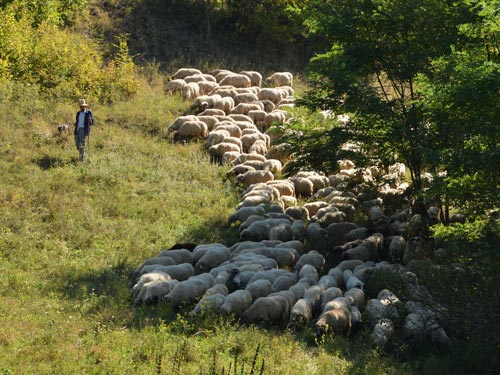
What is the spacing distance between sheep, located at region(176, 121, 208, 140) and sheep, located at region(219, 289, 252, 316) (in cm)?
1315

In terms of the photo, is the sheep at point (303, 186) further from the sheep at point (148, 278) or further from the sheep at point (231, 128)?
the sheep at point (148, 278)

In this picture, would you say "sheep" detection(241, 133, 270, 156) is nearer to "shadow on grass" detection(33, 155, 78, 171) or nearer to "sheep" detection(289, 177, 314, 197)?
"sheep" detection(289, 177, 314, 197)

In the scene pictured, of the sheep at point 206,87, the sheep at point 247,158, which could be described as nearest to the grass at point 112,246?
the sheep at point 247,158

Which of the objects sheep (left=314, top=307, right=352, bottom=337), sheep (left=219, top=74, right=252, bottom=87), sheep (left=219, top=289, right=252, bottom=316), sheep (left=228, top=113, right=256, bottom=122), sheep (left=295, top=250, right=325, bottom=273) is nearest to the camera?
sheep (left=314, top=307, right=352, bottom=337)

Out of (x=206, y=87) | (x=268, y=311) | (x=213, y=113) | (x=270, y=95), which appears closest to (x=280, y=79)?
(x=270, y=95)

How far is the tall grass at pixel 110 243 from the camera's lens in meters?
13.8

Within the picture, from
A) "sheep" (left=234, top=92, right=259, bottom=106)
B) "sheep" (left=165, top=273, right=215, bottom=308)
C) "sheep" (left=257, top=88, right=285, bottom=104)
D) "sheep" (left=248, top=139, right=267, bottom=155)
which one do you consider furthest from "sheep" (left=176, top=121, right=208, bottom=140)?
"sheep" (left=165, top=273, right=215, bottom=308)

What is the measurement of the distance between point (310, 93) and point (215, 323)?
928 cm

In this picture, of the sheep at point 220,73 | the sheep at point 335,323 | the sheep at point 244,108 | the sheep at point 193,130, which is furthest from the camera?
the sheep at point 220,73

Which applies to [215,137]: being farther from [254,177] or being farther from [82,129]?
[82,129]

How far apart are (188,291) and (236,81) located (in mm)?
18680

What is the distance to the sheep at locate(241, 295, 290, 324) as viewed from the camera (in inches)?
637

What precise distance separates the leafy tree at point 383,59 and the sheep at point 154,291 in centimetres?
716

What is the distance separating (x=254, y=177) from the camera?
1012 inches
